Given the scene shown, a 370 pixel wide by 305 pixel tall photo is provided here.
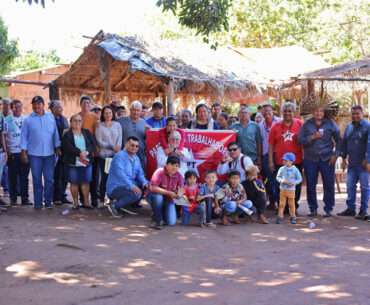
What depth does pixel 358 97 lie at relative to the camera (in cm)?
2072

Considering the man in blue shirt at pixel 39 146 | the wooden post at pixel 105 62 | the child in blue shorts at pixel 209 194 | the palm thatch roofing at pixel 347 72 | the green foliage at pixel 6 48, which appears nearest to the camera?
the child in blue shorts at pixel 209 194

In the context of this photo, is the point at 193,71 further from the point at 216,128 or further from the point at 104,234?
the point at 104,234

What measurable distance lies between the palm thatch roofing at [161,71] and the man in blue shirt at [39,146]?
3.21 meters

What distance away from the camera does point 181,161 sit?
7730 millimetres

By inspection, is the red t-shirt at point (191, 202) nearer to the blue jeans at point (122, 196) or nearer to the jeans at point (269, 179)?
the blue jeans at point (122, 196)

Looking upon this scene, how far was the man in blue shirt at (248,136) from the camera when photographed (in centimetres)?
807

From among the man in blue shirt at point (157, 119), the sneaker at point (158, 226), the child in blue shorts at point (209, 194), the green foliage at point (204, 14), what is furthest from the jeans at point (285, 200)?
the green foliage at point (204, 14)

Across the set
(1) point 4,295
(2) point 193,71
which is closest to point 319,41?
(2) point 193,71

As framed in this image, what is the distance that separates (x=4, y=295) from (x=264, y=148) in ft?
17.3

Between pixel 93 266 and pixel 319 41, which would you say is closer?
pixel 93 266

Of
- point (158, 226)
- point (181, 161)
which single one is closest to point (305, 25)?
point (181, 161)

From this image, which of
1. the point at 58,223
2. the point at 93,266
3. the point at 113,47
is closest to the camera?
the point at 93,266

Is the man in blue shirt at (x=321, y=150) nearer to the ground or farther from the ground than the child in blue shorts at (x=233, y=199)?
farther from the ground

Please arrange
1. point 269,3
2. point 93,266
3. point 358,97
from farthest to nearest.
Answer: point 269,3 → point 358,97 → point 93,266
